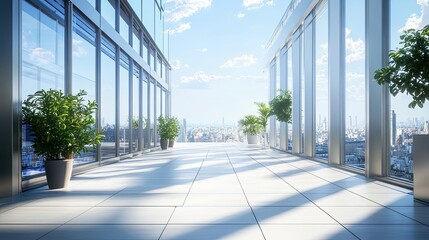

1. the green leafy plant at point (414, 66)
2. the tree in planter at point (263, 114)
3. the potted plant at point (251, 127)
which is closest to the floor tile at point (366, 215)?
the green leafy plant at point (414, 66)

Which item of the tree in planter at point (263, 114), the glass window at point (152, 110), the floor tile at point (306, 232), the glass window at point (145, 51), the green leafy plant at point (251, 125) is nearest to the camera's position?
the floor tile at point (306, 232)

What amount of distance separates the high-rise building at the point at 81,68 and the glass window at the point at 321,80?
18.9ft

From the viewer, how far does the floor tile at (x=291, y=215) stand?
358 cm

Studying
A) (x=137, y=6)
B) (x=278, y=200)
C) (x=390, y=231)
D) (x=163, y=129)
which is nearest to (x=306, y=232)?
(x=390, y=231)

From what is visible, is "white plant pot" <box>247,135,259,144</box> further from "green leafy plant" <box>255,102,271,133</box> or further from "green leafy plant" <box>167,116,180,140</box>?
"green leafy plant" <box>167,116,180,140</box>

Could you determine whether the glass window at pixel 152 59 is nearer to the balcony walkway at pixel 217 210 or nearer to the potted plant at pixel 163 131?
the potted plant at pixel 163 131

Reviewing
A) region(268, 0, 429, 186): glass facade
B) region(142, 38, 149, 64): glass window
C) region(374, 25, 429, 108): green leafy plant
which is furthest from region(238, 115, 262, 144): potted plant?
region(374, 25, 429, 108): green leafy plant

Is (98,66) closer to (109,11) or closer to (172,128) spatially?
(109,11)

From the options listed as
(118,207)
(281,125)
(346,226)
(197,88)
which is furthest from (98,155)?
(197,88)

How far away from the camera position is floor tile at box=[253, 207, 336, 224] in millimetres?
3578

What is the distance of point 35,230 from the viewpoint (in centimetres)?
329

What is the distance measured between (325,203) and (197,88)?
797 inches

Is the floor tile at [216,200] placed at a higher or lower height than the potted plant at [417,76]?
lower

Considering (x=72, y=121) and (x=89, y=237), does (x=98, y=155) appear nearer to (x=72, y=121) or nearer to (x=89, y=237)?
(x=72, y=121)
